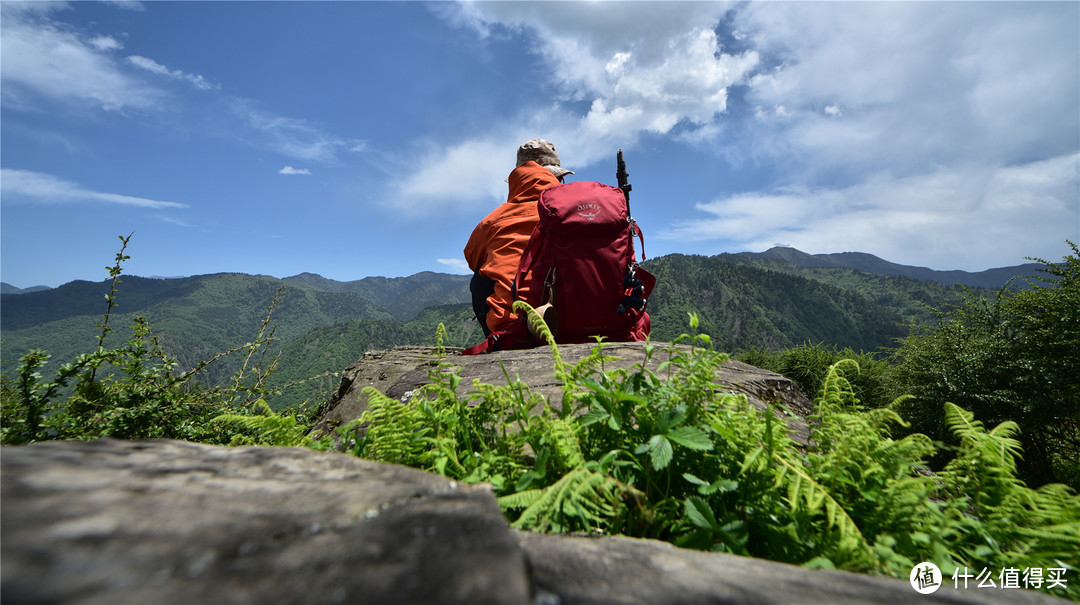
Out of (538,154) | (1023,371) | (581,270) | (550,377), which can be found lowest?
(1023,371)

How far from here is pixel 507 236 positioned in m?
5.50

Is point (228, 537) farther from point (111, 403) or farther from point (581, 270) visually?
point (581, 270)

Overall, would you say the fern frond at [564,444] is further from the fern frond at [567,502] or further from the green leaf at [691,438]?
the green leaf at [691,438]

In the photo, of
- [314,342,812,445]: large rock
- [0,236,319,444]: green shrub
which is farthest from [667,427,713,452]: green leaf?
[0,236,319,444]: green shrub

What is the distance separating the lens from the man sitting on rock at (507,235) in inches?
201

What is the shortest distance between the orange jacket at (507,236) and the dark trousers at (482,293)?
0.13m

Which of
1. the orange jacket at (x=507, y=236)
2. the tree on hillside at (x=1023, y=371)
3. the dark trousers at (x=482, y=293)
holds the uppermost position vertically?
the orange jacket at (x=507, y=236)

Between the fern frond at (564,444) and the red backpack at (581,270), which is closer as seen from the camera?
the fern frond at (564,444)

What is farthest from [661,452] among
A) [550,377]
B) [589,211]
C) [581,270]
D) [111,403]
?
[589,211]

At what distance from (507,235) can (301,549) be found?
196 inches

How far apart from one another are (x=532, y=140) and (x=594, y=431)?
5.74m

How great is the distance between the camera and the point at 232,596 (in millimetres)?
576

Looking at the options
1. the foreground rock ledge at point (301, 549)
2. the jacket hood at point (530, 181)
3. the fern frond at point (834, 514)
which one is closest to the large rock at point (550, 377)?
the fern frond at point (834, 514)

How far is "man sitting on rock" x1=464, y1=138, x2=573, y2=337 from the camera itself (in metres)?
5.11
